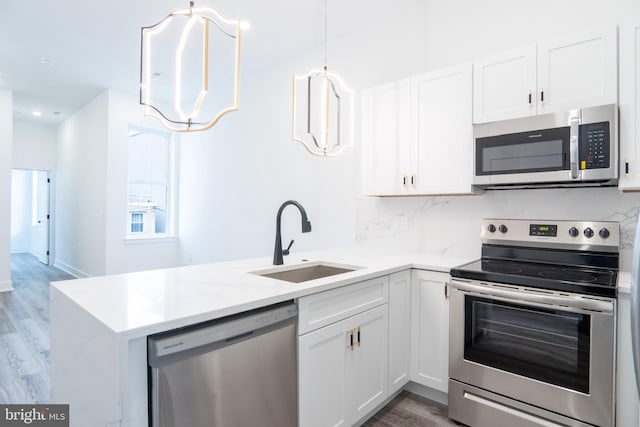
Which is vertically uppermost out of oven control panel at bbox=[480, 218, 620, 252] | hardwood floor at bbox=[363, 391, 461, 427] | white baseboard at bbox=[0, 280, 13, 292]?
oven control panel at bbox=[480, 218, 620, 252]

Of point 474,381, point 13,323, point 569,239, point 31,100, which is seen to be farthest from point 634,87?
point 31,100

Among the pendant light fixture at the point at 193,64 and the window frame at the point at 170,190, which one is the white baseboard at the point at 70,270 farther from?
the pendant light fixture at the point at 193,64

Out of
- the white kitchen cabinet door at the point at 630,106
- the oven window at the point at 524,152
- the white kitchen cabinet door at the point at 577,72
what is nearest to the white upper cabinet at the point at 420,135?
the oven window at the point at 524,152

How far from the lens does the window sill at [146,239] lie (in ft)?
17.7

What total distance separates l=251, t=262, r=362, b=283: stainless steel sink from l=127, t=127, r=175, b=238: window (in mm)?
4303

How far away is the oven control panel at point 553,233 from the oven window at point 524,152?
37cm

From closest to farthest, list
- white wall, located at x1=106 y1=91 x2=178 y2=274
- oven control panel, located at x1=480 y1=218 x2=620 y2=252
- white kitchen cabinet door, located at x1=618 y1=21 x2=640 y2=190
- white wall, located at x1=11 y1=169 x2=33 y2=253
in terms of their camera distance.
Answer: white kitchen cabinet door, located at x1=618 y1=21 x2=640 y2=190, oven control panel, located at x1=480 y1=218 x2=620 y2=252, white wall, located at x1=106 y1=91 x2=178 y2=274, white wall, located at x1=11 y1=169 x2=33 y2=253

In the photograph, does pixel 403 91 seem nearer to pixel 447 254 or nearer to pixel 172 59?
pixel 447 254

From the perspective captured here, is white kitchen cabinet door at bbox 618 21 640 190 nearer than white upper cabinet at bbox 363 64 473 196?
Yes

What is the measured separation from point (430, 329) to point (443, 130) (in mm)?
1350

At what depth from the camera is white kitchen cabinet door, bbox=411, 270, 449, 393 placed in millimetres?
2168

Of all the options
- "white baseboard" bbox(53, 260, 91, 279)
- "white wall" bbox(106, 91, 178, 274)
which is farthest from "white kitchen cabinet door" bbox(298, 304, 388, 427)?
"white baseboard" bbox(53, 260, 91, 279)

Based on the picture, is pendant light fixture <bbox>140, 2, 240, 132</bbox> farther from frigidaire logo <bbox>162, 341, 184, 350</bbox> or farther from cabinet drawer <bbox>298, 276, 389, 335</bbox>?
frigidaire logo <bbox>162, 341, 184, 350</bbox>

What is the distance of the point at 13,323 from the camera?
3.74m
